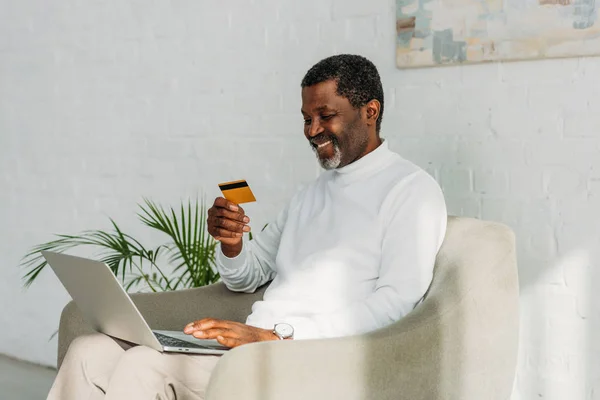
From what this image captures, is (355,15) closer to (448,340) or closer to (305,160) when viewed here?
(305,160)

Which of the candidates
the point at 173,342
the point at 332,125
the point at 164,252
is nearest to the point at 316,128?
the point at 332,125

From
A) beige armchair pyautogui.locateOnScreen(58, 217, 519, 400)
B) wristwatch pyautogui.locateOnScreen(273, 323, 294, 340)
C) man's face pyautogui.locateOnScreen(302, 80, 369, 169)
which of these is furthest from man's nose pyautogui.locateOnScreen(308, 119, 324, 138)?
wristwatch pyautogui.locateOnScreen(273, 323, 294, 340)

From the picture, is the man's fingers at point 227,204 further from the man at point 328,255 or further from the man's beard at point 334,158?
the man's beard at point 334,158

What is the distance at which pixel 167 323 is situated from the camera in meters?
2.49

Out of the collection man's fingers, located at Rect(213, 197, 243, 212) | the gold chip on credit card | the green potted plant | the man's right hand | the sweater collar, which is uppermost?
the sweater collar

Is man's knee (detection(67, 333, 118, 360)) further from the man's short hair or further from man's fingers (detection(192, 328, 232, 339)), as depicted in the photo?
the man's short hair

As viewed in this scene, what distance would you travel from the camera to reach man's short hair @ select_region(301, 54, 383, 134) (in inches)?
93.8

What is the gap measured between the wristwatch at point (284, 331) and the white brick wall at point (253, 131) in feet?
2.95

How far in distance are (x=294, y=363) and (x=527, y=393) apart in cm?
119

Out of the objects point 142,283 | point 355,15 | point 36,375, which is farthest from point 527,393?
point 36,375

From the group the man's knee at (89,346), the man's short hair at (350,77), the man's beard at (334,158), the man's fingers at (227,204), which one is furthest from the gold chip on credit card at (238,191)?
the man's knee at (89,346)

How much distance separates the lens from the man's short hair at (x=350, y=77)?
238 centimetres

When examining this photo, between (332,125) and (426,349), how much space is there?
681 millimetres

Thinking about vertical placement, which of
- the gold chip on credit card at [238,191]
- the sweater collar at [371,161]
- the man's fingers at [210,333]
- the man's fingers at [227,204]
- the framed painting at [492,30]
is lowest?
the man's fingers at [210,333]
